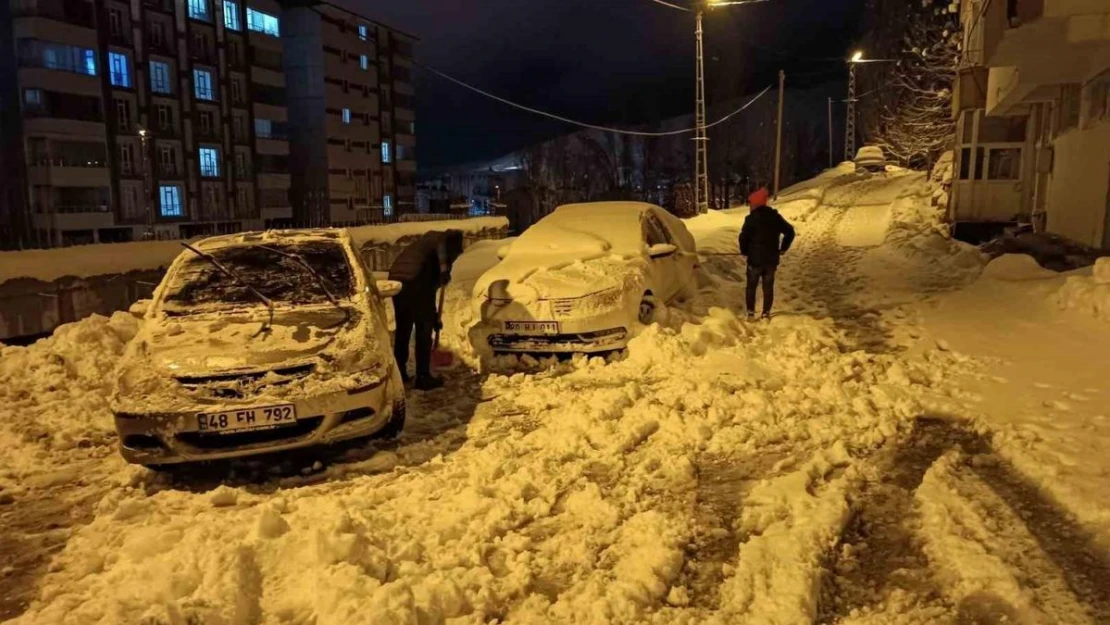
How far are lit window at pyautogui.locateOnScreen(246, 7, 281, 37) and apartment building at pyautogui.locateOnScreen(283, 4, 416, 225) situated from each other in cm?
250

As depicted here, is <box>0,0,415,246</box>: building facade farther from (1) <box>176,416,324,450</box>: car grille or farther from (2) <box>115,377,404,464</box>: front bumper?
(1) <box>176,416,324,450</box>: car grille

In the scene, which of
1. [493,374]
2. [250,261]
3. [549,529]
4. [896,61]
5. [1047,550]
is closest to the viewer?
[1047,550]

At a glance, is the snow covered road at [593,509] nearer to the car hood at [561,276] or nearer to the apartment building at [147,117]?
the car hood at [561,276]

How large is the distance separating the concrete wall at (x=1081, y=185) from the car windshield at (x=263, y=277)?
13162 mm

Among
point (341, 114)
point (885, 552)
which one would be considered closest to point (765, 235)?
point (885, 552)

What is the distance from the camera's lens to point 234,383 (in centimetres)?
510

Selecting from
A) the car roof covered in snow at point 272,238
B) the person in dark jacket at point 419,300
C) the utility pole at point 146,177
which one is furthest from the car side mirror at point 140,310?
the utility pole at point 146,177

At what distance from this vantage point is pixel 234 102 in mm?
47688

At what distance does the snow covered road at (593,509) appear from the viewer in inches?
134

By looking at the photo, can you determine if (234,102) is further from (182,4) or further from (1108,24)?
(1108,24)

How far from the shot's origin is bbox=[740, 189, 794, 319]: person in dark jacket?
33.3ft

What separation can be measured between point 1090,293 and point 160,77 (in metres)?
46.5

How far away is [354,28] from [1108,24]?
55710 millimetres

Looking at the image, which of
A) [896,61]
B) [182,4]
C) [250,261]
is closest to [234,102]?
[182,4]
